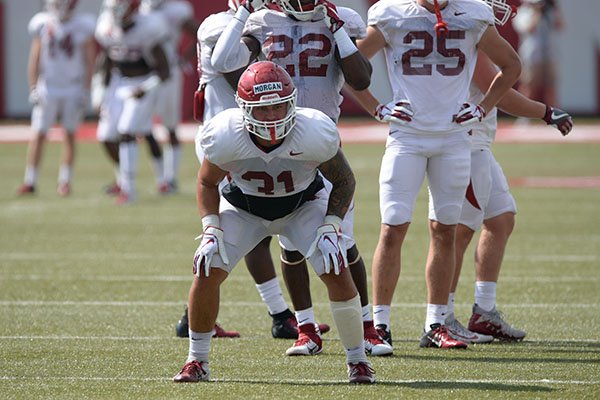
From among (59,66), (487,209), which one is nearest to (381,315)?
(487,209)

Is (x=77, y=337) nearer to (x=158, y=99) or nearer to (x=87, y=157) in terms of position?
(x=158, y=99)

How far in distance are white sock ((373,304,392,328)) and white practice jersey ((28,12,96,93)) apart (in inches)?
319

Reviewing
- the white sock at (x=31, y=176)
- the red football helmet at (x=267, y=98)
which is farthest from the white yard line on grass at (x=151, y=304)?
the white sock at (x=31, y=176)

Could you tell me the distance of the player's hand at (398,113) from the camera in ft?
20.0

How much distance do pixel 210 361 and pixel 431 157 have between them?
1.44 meters

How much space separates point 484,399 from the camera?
488 centimetres

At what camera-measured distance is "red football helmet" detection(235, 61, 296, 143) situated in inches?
196

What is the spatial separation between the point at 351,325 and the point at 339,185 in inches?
22.2

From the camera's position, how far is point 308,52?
5.98m

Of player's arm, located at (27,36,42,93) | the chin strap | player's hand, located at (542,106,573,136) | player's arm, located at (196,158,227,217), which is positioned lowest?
player's arm, located at (27,36,42,93)

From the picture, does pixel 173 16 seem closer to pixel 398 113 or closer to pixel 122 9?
Answer: pixel 122 9

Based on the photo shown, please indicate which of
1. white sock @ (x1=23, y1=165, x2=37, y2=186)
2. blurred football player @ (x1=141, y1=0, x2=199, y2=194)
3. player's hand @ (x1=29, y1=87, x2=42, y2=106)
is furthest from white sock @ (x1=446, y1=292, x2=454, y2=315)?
player's hand @ (x1=29, y1=87, x2=42, y2=106)

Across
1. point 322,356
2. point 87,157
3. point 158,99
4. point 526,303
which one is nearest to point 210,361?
point 322,356

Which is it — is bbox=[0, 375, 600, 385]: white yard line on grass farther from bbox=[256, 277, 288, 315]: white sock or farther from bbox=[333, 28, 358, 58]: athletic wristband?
bbox=[333, 28, 358, 58]: athletic wristband
